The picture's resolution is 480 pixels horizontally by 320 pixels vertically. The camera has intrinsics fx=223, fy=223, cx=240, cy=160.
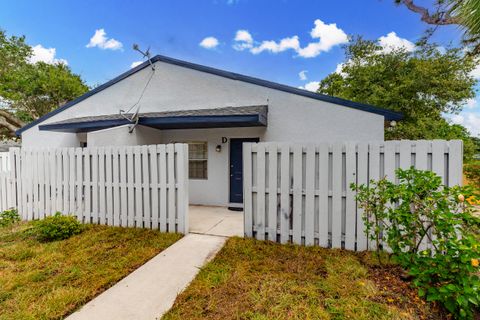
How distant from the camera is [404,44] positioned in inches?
452

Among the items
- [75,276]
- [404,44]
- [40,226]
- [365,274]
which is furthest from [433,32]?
[40,226]

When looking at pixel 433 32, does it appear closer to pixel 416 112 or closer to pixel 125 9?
pixel 416 112

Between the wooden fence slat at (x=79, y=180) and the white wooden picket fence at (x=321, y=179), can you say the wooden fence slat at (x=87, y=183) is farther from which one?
the white wooden picket fence at (x=321, y=179)

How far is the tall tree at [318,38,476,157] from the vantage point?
32.1 feet

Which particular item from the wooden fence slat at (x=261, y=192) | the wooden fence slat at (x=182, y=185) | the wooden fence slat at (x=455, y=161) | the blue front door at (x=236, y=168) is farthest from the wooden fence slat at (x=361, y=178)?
the blue front door at (x=236, y=168)

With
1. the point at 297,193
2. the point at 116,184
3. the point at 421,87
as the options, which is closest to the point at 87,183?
the point at 116,184

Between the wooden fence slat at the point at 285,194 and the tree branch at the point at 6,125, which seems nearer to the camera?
the wooden fence slat at the point at 285,194

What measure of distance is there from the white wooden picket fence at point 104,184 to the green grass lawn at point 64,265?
361 millimetres

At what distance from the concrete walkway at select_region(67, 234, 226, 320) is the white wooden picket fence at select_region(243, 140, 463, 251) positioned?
1.18 m

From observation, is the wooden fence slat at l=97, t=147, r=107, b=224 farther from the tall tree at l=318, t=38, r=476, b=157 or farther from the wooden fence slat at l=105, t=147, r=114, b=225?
the tall tree at l=318, t=38, r=476, b=157

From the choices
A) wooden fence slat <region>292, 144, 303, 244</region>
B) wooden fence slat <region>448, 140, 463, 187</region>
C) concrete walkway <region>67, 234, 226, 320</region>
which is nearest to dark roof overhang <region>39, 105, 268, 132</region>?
wooden fence slat <region>292, 144, 303, 244</region>

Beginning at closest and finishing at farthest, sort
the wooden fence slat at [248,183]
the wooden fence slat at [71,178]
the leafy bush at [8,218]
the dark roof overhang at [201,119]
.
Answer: the wooden fence slat at [248,183] < the leafy bush at [8,218] < the wooden fence slat at [71,178] < the dark roof overhang at [201,119]

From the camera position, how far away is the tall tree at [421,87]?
980 cm

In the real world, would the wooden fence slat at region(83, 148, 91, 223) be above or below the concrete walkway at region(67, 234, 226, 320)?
above
